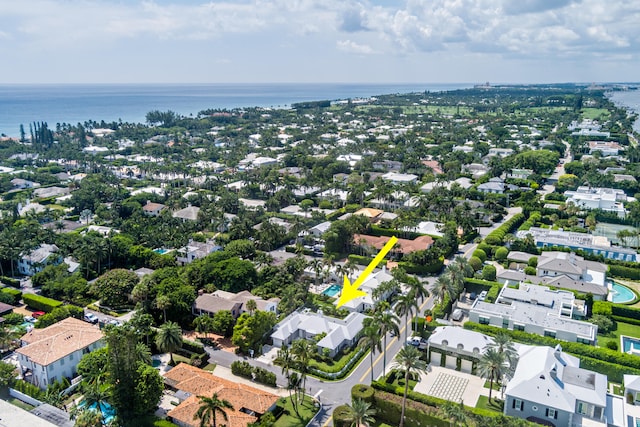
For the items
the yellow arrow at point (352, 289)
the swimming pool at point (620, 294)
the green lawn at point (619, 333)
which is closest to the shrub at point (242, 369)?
the yellow arrow at point (352, 289)

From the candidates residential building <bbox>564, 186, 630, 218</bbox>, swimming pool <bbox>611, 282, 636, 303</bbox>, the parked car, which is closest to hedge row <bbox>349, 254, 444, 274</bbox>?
swimming pool <bbox>611, 282, 636, 303</bbox>

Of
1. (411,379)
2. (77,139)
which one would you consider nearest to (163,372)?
(411,379)

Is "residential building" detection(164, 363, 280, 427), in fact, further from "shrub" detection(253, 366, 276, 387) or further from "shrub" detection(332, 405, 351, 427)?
"shrub" detection(332, 405, 351, 427)

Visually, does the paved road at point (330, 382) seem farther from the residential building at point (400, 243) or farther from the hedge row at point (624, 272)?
the hedge row at point (624, 272)

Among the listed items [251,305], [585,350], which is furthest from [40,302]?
[585,350]

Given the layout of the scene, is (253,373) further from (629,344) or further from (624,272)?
(624,272)
